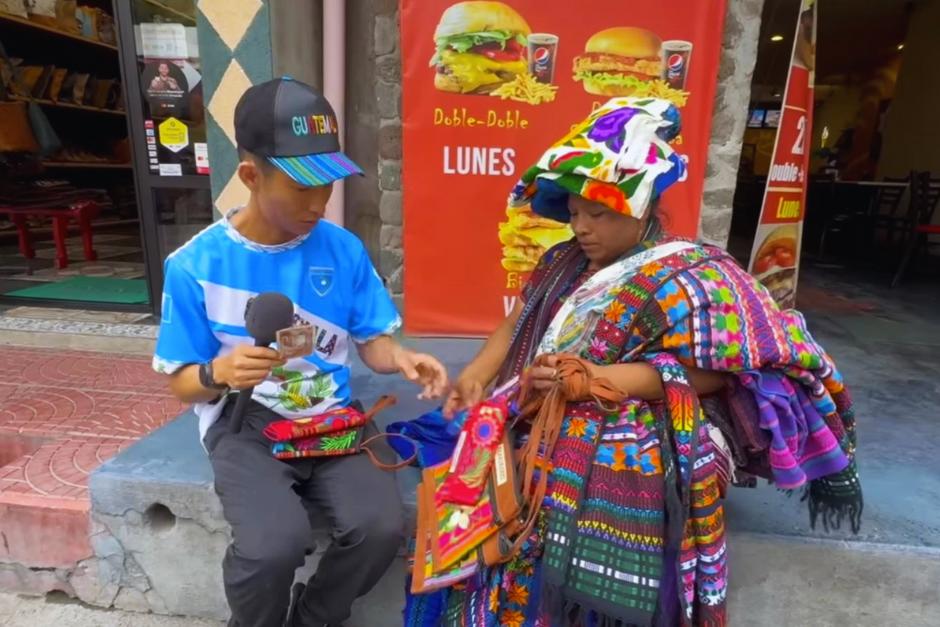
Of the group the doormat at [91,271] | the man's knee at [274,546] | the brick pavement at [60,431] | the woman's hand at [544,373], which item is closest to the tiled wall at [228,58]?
the brick pavement at [60,431]

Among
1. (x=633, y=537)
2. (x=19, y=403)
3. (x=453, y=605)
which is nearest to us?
(x=633, y=537)

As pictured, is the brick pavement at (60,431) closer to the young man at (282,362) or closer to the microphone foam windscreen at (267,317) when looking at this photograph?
the young man at (282,362)

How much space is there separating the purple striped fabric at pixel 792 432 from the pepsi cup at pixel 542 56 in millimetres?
2369

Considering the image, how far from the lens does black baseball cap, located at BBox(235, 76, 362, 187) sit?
63.2 inches

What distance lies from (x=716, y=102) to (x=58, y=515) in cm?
370

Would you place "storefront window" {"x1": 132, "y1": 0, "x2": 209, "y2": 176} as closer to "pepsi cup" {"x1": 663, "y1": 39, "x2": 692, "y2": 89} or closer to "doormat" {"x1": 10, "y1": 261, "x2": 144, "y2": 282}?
"doormat" {"x1": 10, "y1": 261, "x2": 144, "y2": 282}

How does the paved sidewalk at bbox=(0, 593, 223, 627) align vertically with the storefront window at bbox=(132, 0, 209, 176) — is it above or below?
below

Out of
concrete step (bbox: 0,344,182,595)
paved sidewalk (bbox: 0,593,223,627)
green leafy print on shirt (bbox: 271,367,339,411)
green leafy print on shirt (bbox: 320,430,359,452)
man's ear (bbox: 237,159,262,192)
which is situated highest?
man's ear (bbox: 237,159,262,192)

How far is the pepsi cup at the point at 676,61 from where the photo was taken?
10.9 ft

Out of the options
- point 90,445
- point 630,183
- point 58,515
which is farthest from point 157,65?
point 630,183

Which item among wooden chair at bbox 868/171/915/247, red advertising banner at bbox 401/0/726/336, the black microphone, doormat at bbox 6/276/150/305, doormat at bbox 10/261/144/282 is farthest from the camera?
wooden chair at bbox 868/171/915/247

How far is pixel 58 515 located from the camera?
2225mm

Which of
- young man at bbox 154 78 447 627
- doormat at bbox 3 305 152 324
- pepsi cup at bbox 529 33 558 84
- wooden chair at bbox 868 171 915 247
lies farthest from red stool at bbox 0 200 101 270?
wooden chair at bbox 868 171 915 247

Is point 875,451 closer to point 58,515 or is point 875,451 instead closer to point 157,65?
point 58,515
